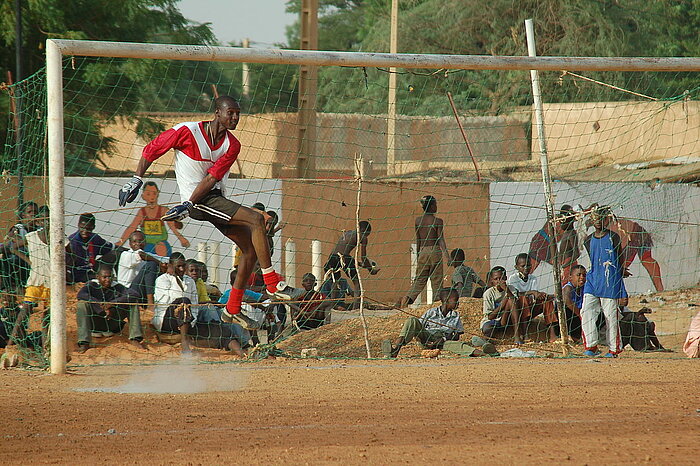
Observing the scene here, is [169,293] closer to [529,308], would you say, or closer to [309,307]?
[309,307]

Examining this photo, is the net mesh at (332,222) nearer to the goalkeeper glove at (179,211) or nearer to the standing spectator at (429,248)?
Result: the standing spectator at (429,248)

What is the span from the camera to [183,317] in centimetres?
1165

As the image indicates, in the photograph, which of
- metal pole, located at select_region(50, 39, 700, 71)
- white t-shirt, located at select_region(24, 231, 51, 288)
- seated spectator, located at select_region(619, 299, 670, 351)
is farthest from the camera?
seated spectator, located at select_region(619, 299, 670, 351)

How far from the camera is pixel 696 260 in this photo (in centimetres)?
1838

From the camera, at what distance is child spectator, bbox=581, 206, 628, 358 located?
37.8ft

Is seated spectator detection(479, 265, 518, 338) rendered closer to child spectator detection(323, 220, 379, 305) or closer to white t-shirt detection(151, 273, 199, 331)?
child spectator detection(323, 220, 379, 305)

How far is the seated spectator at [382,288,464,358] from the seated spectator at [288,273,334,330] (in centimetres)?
119

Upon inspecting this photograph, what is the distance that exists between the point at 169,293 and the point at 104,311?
35.6 inches

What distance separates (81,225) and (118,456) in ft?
22.6

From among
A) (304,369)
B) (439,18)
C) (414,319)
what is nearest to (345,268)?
(414,319)

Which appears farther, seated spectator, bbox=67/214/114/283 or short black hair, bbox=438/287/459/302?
short black hair, bbox=438/287/459/302

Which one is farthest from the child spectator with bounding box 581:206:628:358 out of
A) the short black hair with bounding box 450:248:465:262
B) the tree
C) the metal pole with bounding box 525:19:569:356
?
the tree

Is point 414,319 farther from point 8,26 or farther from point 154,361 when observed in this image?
point 8,26

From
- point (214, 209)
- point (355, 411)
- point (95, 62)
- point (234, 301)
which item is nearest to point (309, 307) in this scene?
point (234, 301)
